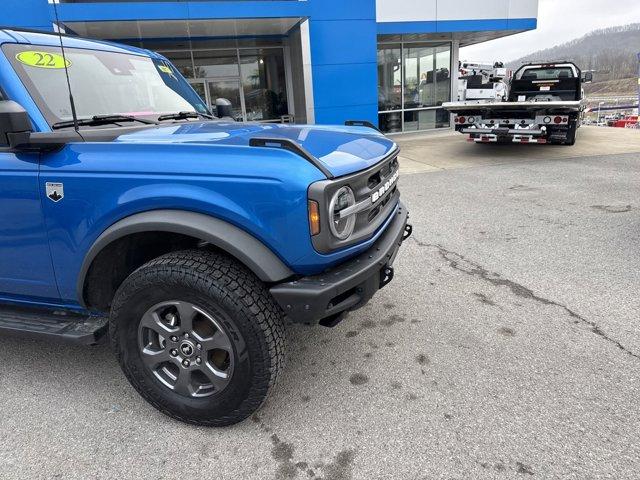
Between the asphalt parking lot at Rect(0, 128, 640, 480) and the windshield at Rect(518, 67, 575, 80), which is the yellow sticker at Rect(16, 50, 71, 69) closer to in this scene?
the asphalt parking lot at Rect(0, 128, 640, 480)

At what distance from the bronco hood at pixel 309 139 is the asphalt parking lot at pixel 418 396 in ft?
4.28

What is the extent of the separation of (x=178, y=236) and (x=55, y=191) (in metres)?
0.65

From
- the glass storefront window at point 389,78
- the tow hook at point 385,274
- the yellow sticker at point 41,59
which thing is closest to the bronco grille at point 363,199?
the tow hook at point 385,274

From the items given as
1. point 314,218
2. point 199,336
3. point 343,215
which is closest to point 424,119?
point 343,215

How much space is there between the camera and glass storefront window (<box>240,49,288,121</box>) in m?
15.2

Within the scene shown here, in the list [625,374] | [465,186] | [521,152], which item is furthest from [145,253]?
[521,152]

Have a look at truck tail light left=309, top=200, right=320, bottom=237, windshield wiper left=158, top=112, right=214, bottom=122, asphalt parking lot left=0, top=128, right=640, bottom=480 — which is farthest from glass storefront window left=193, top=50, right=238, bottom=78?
truck tail light left=309, top=200, right=320, bottom=237

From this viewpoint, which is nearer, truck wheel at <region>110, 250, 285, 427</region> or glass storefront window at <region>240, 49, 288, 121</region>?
truck wheel at <region>110, 250, 285, 427</region>

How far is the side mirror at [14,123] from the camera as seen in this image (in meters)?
2.12

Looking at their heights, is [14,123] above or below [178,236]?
above

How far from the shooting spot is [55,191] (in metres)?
2.35

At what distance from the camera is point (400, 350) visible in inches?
121

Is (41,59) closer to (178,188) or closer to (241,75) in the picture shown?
(178,188)

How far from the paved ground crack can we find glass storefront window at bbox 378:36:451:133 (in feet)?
41.8
